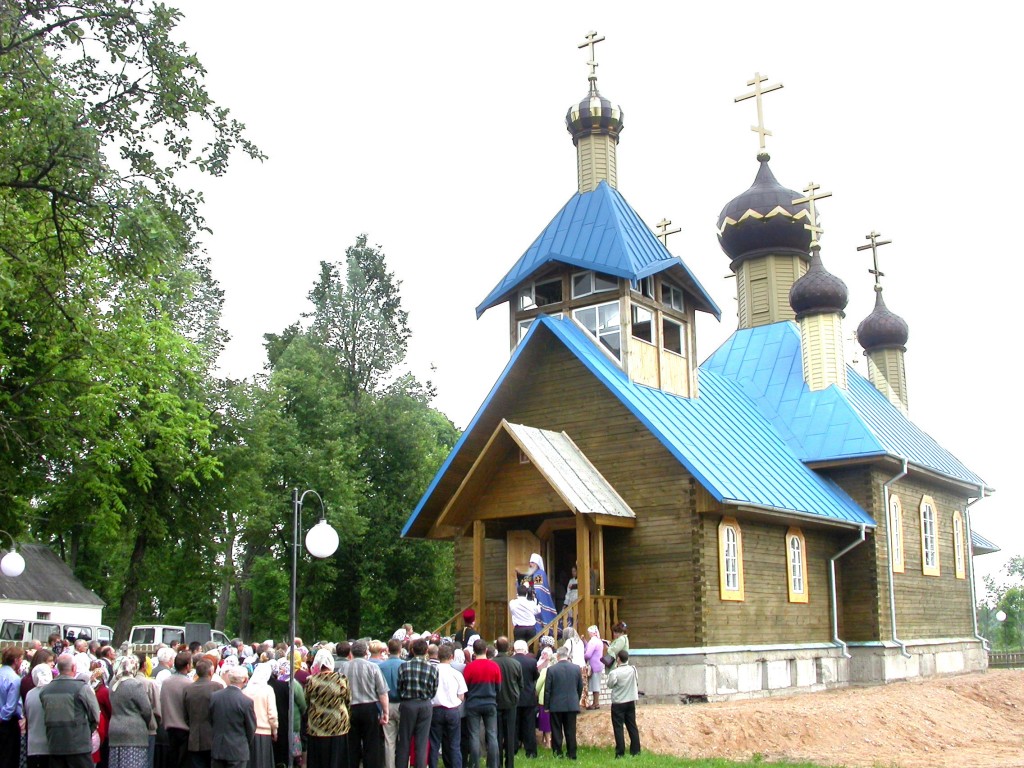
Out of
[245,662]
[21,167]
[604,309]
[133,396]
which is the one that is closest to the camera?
[21,167]

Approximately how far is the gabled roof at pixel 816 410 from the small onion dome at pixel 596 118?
5419 mm

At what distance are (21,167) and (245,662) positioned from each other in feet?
21.2

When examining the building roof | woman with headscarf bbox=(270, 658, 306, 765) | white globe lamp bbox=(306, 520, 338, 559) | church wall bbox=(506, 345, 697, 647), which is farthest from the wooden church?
the building roof

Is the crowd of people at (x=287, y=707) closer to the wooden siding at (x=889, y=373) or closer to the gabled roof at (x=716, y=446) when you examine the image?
the gabled roof at (x=716, y=446)

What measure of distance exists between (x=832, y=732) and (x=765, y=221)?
16.0 metres

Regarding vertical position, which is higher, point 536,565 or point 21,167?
point 21,167

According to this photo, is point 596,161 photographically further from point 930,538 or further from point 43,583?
point 43,583

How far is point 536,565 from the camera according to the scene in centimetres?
1712

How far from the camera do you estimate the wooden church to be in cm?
1803

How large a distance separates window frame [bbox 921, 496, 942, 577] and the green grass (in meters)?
12.5

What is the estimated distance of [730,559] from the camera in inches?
745

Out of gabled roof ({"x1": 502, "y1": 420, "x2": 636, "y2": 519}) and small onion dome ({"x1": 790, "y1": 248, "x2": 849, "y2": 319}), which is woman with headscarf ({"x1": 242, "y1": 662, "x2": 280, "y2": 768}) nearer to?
gabled roof ({"x1": 502, "y1": 420, "x2": 636, "y2": 519})

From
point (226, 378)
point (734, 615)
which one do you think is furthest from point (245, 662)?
point (226, 378)

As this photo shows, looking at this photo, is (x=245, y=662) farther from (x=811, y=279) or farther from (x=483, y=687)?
(x=811, y=279)
